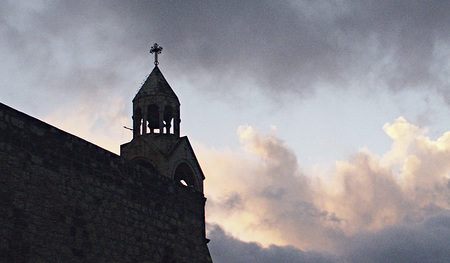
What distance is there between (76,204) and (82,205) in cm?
17

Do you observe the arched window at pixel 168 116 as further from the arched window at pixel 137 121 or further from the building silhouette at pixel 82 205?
the building silhouette at pixel 82 205

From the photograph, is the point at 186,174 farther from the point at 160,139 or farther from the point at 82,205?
the point at 82,205

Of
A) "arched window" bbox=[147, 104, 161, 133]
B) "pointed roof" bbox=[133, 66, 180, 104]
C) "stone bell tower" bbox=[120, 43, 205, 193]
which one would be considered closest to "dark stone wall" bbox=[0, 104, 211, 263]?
"stone bell tower" bbox=[120, 43, 205, 193]

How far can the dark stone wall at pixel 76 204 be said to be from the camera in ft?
37.0

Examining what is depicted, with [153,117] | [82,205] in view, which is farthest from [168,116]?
[82,205]

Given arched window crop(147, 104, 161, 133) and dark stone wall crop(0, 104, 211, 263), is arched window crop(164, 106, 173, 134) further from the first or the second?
dark stone wall crop(0, 104, 211, 263)

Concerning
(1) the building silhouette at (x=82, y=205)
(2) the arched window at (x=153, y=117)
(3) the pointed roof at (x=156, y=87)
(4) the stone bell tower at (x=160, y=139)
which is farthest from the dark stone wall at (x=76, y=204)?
(3) the pointed roof at (x=156, y=87)

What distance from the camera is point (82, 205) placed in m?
12.6

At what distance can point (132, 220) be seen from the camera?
13953 millimetres

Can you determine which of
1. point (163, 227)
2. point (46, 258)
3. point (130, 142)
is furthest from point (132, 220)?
point (130, 142)

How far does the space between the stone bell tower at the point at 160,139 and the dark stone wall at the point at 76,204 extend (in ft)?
13.0

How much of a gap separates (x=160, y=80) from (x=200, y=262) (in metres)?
7.23

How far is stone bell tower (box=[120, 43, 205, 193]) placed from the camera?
64.7ft

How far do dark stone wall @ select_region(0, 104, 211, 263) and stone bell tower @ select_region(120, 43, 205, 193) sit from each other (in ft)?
13.0
